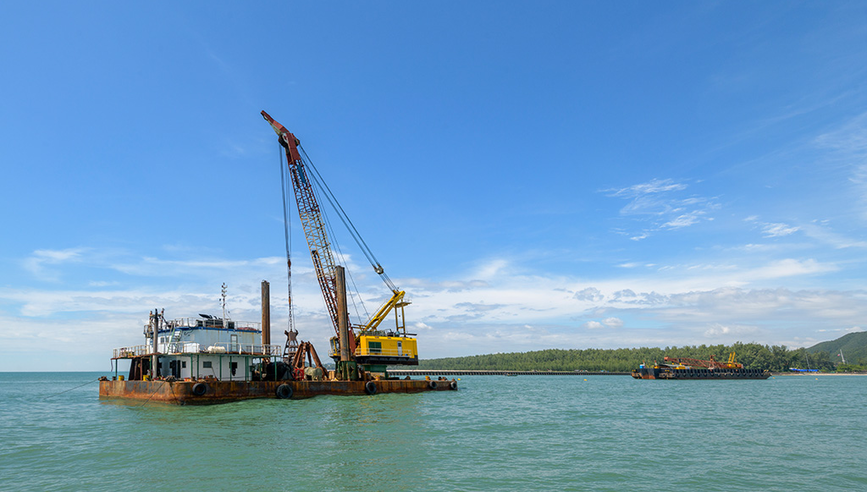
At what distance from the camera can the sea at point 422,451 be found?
16750 mm

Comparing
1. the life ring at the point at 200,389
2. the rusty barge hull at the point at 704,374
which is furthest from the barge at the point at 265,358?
the rusty barge hull at the point at 704,374

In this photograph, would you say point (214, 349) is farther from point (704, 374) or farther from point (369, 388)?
point (704, 374)

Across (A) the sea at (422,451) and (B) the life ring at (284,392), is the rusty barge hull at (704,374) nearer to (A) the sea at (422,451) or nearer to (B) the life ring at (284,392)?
(A) the sea at (422,451)

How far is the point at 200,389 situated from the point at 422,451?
2395 centimetres

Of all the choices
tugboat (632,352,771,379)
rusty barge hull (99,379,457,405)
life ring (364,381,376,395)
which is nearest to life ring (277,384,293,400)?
rusty barge hull (99,379,457,405)

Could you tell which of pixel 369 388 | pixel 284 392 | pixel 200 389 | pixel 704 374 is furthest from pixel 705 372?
pixel 200 389

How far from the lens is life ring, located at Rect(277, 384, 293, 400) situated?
43250 mm

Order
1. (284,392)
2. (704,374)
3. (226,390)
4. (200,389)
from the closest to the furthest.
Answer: (200,389) < (226,390) < (284,392) < (704,374)

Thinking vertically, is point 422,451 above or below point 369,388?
above

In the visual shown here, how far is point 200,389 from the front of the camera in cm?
3794

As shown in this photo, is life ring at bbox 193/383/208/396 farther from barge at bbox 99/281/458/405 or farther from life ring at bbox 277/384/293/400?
life ring at bbox 277/384/293/400

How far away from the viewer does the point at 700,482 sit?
17.0 metres

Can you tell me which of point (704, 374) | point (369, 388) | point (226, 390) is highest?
point (226, 390)

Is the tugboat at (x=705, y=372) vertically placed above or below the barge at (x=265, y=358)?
below
